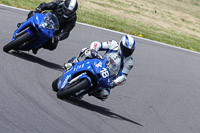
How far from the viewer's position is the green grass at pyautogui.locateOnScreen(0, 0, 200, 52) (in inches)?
661

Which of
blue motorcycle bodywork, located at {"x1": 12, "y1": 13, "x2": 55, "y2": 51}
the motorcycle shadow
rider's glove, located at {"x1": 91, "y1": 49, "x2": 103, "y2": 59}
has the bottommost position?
the motorcycle shadow

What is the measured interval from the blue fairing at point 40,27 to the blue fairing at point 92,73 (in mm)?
1970

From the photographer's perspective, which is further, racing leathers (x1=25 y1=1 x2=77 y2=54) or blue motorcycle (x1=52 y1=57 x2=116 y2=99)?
racing leathers (x1=25 y1=1 x2=77 y2=54)

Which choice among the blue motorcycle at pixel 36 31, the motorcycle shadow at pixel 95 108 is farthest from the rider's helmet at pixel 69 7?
the motorcycle shadow at pixel 95 108

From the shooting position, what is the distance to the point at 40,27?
30.1 ft

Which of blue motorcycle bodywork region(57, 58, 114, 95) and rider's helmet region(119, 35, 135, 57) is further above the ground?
rider's helmet region(119, 35, 135, 57)

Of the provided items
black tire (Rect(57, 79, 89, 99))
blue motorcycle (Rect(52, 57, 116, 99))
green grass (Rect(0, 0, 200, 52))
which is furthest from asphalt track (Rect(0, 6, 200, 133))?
green grass (Rect(0, 0, 200, 52))

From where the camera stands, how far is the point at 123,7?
23.1 metres

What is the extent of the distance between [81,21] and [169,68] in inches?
166

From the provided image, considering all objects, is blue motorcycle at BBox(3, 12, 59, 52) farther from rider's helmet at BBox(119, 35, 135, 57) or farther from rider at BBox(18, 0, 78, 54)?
rider's helmet at BBox(119, 35, 135, 57)

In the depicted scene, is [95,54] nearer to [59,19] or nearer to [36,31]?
[36,31]

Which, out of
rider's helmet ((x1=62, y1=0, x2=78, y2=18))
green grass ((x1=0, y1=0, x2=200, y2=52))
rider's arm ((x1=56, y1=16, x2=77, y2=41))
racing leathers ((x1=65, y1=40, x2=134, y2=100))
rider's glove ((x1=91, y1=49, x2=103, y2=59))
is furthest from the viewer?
green grass ((x1=0, y1=0, x2=200, y2=52))

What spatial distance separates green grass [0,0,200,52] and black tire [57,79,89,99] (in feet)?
29.3

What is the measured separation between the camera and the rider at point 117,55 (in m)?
7.71
